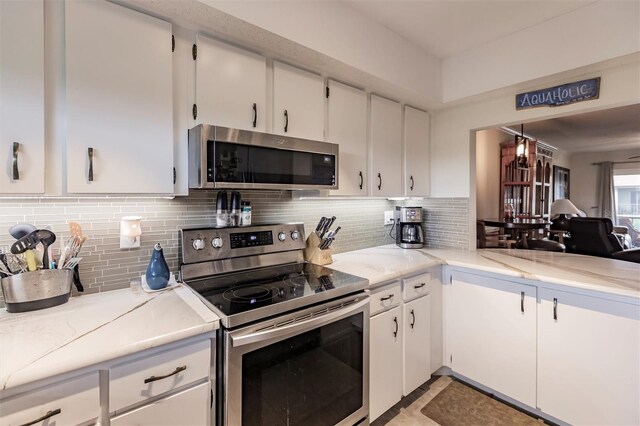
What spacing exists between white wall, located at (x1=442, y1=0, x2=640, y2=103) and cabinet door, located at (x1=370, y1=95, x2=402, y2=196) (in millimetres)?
499

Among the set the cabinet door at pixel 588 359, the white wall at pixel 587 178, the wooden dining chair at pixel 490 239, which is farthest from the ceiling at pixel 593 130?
the cabinet door at pixel 588 359

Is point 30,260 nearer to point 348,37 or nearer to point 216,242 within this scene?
point 216,242

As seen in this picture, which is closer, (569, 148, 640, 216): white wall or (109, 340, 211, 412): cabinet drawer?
(109, 340, 211, 412): cabinet drawer

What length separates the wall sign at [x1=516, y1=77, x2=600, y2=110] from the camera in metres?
1.88

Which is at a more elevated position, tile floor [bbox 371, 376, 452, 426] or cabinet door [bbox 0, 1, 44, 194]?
cabinet door [bbox 0, 1, 44, 194]

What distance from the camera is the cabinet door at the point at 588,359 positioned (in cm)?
151

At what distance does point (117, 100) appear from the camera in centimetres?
123

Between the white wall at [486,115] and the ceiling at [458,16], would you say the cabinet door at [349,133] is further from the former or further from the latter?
the white wall at [486,115]

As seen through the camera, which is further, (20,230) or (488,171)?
(488,171)

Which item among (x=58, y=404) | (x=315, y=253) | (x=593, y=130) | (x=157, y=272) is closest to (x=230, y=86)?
(x=157, y=272)

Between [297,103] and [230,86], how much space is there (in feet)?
1.35

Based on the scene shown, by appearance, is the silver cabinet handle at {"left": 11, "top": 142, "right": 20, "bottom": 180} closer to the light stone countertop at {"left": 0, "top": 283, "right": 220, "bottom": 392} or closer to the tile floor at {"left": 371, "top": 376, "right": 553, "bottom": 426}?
the light stone countertop at {"left": 0, "top": 283, "right": 220, "bottom": 392}

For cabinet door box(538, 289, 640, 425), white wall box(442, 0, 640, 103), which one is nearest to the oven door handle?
cabinet door box(538, 289, 640, 425)

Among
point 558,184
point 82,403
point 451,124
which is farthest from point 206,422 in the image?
point 558,184
